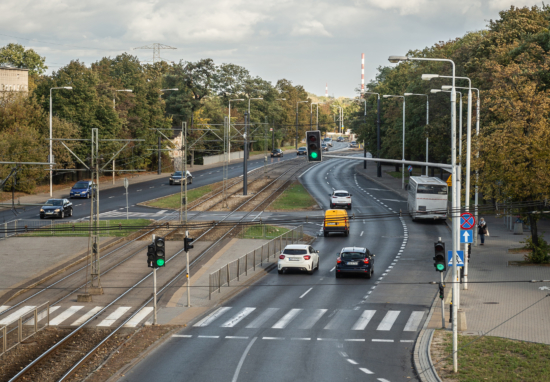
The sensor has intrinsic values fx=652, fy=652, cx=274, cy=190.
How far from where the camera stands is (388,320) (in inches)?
979

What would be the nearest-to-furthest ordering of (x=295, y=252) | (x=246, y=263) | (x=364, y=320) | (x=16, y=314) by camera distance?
(x=364, y=320) → (x=16, y=314) → (x=246, y=263) → (x=295, y=252)

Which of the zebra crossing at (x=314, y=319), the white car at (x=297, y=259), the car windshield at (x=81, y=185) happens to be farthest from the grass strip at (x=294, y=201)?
the zebra crossing at (x=314, y=319)

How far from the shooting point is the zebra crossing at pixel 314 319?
944 inches

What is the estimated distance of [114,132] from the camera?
78.2 metres

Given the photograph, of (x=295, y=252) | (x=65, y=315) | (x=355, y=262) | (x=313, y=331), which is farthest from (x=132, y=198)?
(x=313, y=331)

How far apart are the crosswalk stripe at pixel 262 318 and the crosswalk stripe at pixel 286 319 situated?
0.59 m

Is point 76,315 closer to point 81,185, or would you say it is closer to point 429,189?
point 429,189

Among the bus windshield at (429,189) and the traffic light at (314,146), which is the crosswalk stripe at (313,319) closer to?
the traffic light at (314,146)

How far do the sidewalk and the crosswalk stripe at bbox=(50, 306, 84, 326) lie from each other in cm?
1428

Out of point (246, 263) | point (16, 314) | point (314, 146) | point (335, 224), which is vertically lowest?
point (16, 314)

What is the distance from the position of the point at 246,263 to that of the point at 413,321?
11366 millimetres

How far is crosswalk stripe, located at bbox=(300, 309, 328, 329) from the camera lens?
24.1 m

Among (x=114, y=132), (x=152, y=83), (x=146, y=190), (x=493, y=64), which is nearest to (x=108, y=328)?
(x=493, y=64)

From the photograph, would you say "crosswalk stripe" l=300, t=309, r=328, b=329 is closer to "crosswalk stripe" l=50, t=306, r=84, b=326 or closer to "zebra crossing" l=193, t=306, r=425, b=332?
"zebra crossing" l=193, t=306, r=425, b=332
